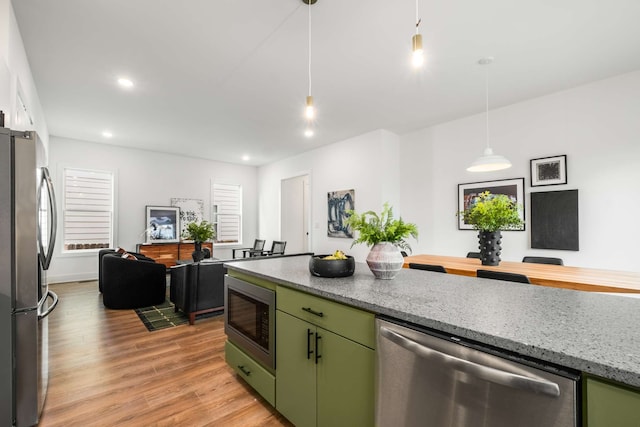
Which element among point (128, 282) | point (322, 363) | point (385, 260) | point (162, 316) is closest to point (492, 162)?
point (385, 260)

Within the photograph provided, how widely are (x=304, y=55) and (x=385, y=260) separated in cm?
227

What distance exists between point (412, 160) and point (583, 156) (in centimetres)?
230

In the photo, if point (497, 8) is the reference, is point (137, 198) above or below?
below

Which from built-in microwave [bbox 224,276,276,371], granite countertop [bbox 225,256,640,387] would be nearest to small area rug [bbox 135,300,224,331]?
built-in microwave [bbox 224,276,276,371]

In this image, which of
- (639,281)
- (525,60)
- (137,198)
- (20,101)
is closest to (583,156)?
(525,60)

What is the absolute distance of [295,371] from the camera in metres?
1.61

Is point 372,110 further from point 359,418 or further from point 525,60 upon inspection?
point 359,418

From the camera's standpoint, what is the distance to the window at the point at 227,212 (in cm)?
754

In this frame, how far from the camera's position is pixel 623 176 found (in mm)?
3217

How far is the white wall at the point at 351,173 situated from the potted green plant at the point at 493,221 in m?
2.26

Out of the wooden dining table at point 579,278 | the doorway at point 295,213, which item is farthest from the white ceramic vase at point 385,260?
the doorway at point 295,213

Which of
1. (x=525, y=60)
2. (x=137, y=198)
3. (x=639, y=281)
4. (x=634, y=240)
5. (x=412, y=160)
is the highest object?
(x=525, y=60)

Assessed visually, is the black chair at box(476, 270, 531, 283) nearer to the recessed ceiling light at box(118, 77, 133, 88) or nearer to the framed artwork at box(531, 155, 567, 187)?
the framed artwork at box(531, 155, 567, 187)

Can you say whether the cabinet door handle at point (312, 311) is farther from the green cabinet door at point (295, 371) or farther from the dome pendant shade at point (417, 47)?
the dome pendant shade at point (417, 47)
